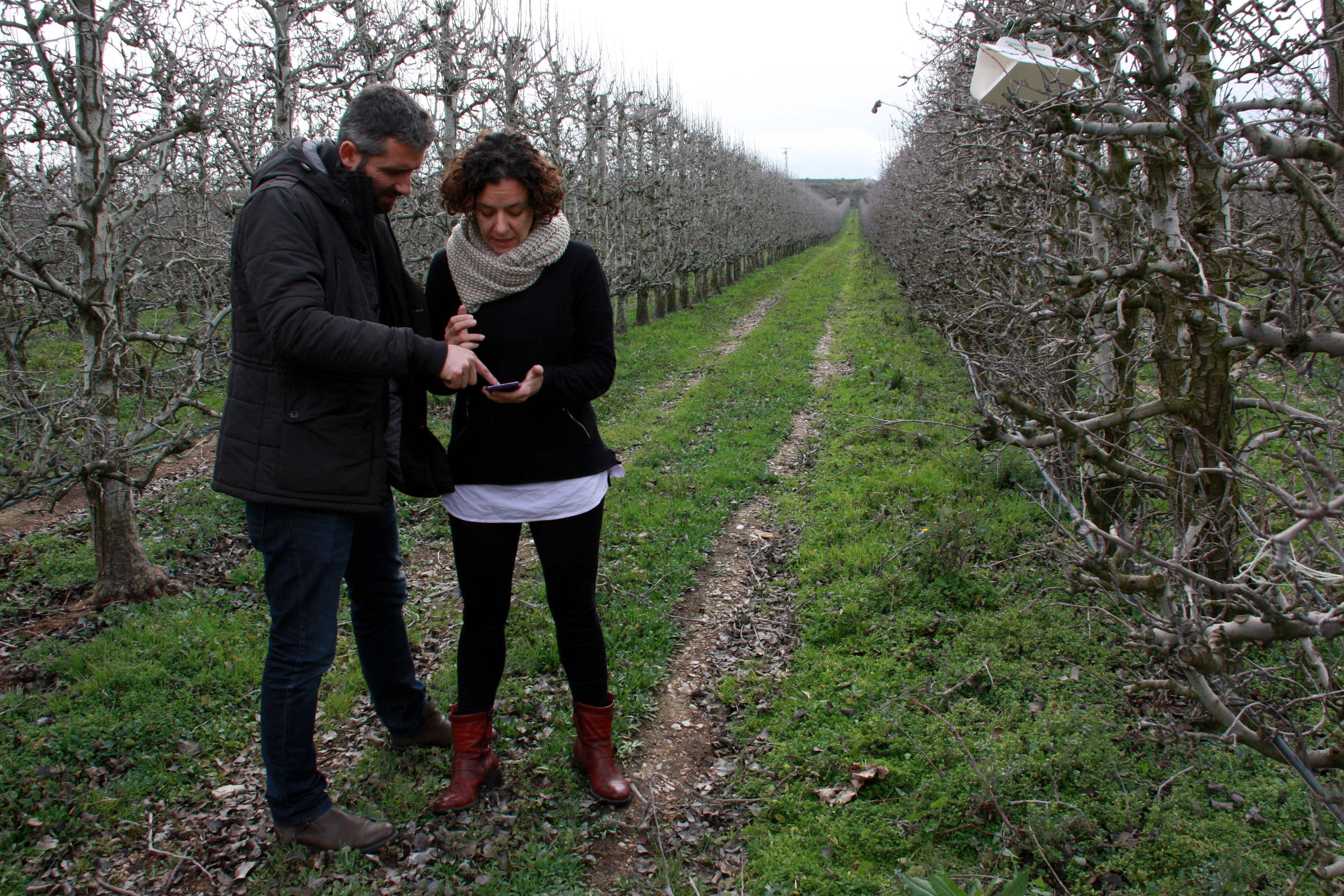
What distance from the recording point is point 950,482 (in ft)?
20.6

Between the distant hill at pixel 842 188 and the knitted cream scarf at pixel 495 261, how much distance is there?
4611 inches

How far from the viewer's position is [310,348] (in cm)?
223

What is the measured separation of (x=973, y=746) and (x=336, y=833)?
7.96 feet

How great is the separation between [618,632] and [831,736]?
53.4 inches

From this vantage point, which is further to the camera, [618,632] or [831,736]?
[618,632]

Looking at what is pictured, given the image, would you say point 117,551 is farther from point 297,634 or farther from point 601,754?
point 601,754

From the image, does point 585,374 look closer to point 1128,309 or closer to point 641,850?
point 641,850

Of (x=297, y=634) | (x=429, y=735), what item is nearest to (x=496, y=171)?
(x=297, y=634)

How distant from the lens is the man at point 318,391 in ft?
7.49

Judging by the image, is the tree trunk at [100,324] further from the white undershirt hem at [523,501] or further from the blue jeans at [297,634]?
the white undershirt hem at [523,501]

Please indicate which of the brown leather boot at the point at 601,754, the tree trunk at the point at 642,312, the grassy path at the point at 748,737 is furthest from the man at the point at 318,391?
the tree trunk at the point at 642,312

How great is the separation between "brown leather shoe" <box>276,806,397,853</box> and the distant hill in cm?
11782

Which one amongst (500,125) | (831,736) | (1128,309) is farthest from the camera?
(500,125)

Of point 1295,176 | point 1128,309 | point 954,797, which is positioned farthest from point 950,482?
point 1295,176
